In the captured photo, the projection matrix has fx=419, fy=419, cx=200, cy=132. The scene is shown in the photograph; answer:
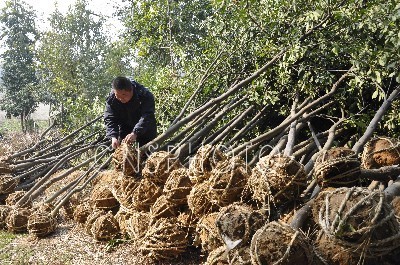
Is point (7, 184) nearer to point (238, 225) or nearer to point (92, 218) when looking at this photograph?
point (92, 218)

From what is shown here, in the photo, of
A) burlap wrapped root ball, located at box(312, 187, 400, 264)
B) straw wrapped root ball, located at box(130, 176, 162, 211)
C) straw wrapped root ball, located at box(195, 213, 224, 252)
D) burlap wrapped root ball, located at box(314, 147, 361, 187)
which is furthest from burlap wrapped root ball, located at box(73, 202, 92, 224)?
burlap wrapped root ball, located at box(312, 187, 400, 264)

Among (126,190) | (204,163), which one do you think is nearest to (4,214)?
(126,190)

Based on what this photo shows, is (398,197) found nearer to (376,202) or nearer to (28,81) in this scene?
(376,202)

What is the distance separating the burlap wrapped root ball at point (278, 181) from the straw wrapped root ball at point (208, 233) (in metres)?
0.42

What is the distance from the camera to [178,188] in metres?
3.95

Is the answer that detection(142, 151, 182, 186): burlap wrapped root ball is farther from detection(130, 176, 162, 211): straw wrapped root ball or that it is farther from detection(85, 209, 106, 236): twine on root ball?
detection(85, 209, 106, 236): twine on root ball

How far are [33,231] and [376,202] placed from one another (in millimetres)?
4085

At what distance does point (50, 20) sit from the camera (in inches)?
849

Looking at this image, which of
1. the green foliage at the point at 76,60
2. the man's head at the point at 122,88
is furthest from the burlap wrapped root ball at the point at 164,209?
the green foliage at the point at 76,60

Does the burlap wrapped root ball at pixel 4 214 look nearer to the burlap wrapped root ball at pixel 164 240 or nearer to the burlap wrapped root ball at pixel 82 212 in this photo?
the burlap wrapped root ball at pixel 82 212

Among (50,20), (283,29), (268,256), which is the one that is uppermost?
(50,20)

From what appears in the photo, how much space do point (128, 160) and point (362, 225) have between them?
2732 mm

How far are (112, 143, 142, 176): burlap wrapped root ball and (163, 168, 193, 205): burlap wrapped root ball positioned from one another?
2.13ft

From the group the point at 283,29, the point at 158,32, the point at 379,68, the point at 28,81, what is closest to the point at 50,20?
the point at 28,81
